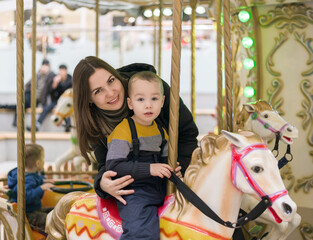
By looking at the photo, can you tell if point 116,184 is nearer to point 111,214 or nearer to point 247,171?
point 111,214

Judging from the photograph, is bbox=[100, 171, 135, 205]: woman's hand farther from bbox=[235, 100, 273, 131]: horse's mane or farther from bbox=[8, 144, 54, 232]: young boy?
bbox=[8, 144, 54, 232]: young boy

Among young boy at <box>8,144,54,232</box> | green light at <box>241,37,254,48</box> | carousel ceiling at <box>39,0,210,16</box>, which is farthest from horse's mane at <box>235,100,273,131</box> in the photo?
carousel ceiling at <box>39,0,210,16</box>

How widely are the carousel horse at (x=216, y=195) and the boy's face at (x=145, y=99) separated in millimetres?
229

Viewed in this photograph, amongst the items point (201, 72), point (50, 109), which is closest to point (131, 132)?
point (50, 109)

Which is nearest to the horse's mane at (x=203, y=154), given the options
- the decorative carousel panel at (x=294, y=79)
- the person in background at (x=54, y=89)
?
the decorative carousel panel at (x=294, y=79)

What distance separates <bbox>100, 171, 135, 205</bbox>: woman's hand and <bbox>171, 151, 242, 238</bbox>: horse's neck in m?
0.24

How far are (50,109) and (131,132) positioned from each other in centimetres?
743

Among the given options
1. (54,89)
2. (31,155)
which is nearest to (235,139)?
(31,155)

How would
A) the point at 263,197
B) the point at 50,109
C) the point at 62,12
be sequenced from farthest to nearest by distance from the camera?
the point at 62,12 → the point at 50,109 → the point at 263,197

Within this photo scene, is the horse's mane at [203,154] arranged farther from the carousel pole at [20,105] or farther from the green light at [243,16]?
the green light at [243,16]

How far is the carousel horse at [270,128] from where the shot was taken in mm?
2451

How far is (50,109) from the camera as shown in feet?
29.3

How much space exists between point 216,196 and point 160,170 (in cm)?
23

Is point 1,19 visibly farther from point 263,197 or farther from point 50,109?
point 263,197
